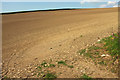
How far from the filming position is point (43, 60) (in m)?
6.60

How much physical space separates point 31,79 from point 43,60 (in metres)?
1.56

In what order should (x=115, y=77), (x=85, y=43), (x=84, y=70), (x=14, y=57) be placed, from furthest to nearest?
(x=85, y=43), (x=14, y=57), (x=84, y=70), (x=115, y=77)

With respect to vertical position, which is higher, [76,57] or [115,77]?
[76,57]

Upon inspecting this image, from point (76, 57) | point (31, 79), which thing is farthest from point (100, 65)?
point (31, 79)

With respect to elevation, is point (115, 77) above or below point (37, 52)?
below

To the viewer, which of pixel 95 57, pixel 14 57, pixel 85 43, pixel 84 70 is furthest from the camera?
pixel 85 43

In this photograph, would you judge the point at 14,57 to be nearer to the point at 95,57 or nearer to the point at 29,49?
the point at 29,49

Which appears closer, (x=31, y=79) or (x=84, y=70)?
(x=31, y=79)

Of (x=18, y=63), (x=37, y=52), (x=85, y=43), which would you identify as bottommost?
(x=18, y=63)

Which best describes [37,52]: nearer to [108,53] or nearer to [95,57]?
[95,57]

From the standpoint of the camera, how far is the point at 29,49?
844cm

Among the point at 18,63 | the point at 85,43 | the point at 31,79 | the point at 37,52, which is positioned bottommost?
the point at 31,79

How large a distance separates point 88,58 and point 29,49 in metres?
4.19

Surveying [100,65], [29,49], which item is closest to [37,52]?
[29,49]
